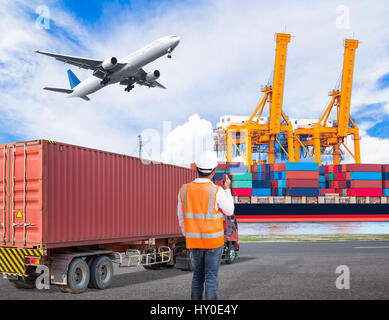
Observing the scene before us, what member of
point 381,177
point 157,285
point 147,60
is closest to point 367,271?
point 157,285

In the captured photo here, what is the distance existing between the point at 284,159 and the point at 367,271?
192ft

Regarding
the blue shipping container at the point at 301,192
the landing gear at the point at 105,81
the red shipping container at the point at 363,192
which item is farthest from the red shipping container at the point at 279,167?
the landing gear at the point at 105,81

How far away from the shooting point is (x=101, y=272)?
10.4 metres

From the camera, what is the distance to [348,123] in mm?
65500

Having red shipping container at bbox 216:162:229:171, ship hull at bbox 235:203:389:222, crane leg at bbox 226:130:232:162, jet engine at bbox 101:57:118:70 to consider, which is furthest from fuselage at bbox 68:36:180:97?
crane leg at bbox 226:130:232:162

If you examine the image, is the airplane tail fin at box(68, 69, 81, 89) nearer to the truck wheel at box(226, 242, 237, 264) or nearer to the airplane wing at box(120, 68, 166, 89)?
the airplane wing at box(120, 68, 166, 89)

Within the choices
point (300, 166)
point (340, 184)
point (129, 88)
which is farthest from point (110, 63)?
point (340, 184)

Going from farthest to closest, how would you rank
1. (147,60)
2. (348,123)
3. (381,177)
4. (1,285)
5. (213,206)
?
1. (348,123)
2. (381,177)
3. (147,60)
4. (1,285)
5. (213,206)

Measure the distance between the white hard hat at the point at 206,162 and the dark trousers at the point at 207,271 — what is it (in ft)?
3.14

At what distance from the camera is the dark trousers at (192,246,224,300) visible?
4.98 metres

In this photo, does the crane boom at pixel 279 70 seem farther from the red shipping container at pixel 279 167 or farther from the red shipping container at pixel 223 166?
the red shipping container at pixel 223 166

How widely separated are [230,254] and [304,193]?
44.5m

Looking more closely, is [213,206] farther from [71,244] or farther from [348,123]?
[348,123]
